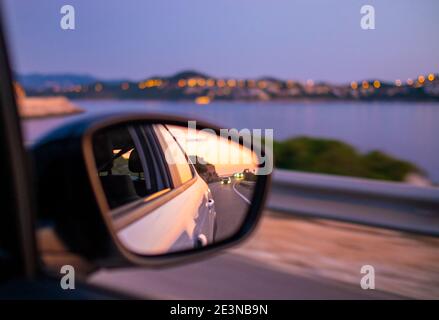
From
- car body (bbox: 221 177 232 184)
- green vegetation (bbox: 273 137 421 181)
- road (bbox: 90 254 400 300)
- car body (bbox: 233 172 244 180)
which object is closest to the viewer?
car body (bbox: 221 177 232 184)

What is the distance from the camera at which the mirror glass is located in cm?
223

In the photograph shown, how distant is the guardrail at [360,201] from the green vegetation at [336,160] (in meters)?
3.02

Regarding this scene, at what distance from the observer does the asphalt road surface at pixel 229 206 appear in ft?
8.43

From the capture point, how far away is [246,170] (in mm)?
2785

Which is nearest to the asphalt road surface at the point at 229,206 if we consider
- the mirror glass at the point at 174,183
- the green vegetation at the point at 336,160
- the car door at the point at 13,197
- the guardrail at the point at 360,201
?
the mirror glass at the point at 174,183

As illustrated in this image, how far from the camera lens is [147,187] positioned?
2.65 m

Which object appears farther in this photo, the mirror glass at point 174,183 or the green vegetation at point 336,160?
the green vegetation at point 336,160

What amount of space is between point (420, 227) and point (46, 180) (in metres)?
5.31

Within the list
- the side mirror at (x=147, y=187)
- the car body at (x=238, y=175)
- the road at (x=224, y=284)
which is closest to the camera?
the side mirror at (x=147, y=187)

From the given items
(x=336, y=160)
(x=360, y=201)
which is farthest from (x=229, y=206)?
(x=336, y=160)

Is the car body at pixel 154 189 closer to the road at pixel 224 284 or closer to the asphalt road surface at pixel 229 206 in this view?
the asphalt road surface at pixel 229 206

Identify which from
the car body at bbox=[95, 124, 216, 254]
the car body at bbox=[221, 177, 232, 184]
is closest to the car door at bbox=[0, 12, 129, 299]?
the car body at bbox=[95, 124, 216, 254]

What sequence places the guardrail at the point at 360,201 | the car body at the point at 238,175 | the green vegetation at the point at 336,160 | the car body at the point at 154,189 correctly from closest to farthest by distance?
the car body at the point at 154,189
the car body at the point at 238,175
the guardrail at the point at 360,201
the green vegetation at the point at 336,160

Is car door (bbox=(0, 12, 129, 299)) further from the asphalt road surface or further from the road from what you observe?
the road
